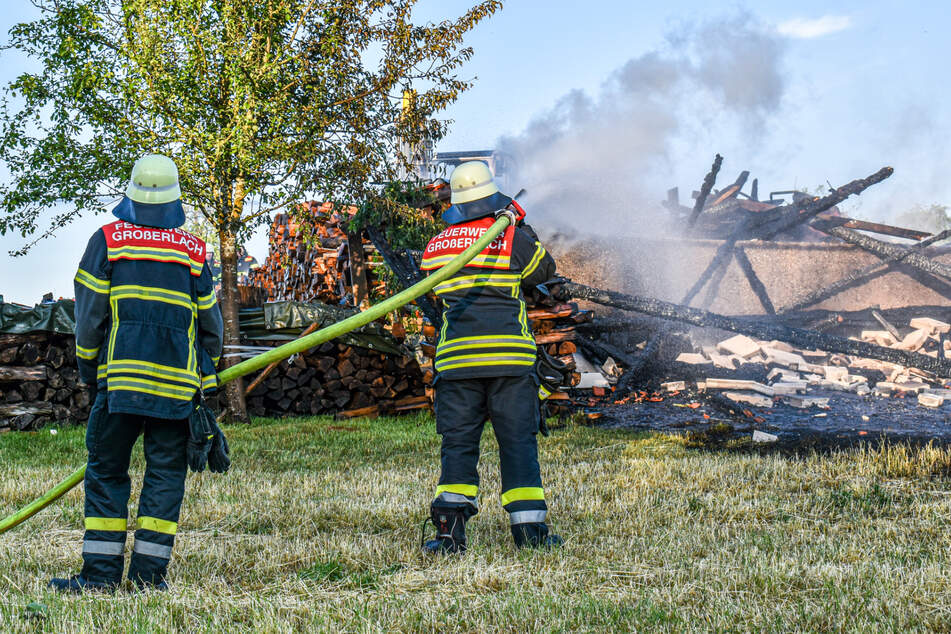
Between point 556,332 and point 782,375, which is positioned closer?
point 556,332

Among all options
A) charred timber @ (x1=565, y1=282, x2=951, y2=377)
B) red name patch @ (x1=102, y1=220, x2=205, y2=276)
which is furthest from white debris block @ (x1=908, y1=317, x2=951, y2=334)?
red name patch @ (x1=102, y1=220, x2=205, y2=276)

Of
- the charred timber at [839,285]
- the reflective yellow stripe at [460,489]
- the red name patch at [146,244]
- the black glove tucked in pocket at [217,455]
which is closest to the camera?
the red name patch at [146,244]

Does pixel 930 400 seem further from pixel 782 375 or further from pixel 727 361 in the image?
pixel 727 361

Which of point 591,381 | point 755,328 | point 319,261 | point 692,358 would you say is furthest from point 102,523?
point 319,261

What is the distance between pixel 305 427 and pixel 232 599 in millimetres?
6569

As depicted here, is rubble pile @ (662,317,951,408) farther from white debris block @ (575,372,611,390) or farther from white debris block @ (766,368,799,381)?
white debris block @ (575,372,611,390)

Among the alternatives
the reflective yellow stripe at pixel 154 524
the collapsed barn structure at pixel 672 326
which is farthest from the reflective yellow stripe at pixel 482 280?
the collapsed barn structure at pixel 672 326

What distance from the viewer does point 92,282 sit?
3229 mm

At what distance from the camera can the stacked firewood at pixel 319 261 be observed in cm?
1269

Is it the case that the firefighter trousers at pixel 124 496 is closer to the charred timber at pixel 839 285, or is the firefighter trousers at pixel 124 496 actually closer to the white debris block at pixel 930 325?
the charred timber at pixel 839 285

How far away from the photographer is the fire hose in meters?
3.55

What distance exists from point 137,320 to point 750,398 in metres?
8.41

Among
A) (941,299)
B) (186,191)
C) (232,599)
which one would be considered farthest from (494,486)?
(941,299)

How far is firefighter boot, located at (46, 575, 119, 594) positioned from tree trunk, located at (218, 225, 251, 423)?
7163 millimetres
